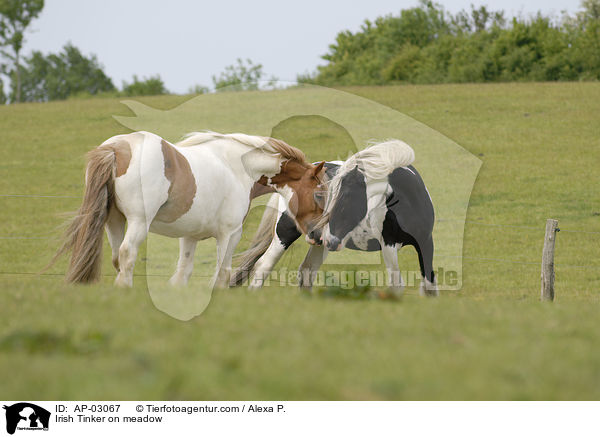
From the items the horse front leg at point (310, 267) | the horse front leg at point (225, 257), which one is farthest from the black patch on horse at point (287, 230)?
the horse front leg at point (225, 257)

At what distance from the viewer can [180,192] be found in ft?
23.6

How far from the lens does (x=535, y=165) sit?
24141mm

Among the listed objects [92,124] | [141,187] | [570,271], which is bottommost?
[570,271]

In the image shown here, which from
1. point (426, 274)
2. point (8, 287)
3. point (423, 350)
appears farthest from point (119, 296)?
point (426, 274)

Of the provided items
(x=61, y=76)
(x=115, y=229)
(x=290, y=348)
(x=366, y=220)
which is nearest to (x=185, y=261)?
(x=115, y=229)

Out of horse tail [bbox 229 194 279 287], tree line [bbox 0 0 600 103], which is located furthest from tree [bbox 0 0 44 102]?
horse tail [bbox 229 194 279 287]

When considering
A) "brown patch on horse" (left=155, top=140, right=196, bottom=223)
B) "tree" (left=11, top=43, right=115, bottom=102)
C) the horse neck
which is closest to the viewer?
"brown patch on horse" (left=155, top=140, right=196, bottom=223)

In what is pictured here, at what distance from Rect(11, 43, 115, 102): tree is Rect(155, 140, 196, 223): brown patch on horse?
72.3 metres

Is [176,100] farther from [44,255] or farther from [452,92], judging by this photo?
[44,255]

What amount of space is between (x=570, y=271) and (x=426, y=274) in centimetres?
858

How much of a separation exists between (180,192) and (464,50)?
40.9 m

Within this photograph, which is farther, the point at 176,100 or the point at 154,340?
the point at 176,100

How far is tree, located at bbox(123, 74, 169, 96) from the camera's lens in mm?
59781
